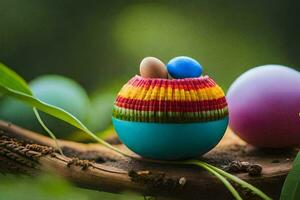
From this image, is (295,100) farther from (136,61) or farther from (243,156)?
(136,61)

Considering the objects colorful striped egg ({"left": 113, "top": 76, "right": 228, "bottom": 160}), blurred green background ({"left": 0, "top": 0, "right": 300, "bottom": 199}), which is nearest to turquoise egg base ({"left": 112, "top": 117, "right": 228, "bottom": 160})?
colorful striped egg ({"left": 113, "top": 76, "right": 228, "bottom": 160})

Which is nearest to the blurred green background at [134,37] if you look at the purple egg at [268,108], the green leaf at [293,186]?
the purple egg at [268,108]

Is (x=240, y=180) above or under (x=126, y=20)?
under

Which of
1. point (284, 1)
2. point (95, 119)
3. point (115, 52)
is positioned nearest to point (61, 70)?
point (115, 52)

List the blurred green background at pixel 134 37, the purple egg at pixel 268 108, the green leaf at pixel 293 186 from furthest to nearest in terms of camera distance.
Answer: the blurred green background at pixel 134 37 < the purple egg at pixel 268 108 < the green leaf at pixel 293 186

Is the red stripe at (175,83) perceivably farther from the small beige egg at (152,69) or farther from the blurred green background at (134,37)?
the blurred green background at (134,37)

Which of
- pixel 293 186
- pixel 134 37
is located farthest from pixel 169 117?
pixel 134 37

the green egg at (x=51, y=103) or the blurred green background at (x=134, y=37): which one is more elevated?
the blurred green background at (x=134, y=37)

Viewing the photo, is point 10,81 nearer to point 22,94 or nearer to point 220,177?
point 22,94
